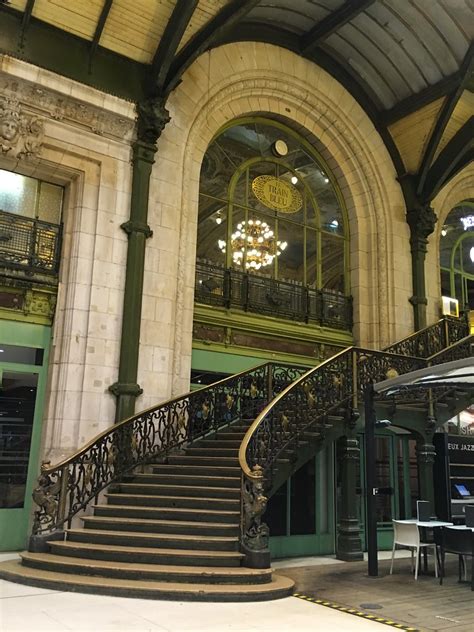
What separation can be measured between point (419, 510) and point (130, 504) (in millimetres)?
4372

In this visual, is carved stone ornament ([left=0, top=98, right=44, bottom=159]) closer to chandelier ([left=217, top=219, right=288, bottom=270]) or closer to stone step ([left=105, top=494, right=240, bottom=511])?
chandelier ([left=217, top=219, right=288, bottom=270])

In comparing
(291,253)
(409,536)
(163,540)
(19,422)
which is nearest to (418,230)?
(291,253)

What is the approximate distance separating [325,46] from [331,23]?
1220 mm

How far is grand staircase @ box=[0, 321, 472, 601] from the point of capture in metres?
6.63

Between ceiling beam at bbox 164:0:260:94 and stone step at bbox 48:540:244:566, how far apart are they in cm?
826

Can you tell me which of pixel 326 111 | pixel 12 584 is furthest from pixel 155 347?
pixel 326 111

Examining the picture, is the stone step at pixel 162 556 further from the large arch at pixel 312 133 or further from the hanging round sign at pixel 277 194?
the hanging round sign at pixel 277 194

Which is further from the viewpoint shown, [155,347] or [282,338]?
[282,338]

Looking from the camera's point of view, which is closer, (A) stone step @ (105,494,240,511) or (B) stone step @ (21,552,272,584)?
(B) stone step @ (21,552,272,584)

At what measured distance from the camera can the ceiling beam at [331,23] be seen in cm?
1293

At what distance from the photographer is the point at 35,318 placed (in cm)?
1018

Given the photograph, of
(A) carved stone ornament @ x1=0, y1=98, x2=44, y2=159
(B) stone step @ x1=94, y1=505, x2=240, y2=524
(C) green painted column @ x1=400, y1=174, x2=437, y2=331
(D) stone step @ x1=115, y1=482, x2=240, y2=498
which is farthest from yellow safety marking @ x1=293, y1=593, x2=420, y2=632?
(C) green painted column @ x1=400, y1=174, x2=437, y2=331

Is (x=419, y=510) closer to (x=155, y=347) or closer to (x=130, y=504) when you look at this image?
(x=130, y=504)

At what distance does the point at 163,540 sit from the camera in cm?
731
